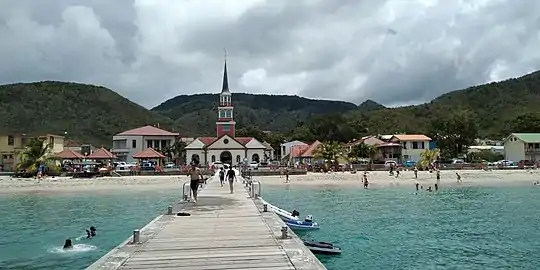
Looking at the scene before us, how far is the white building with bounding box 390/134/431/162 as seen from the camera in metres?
90.9

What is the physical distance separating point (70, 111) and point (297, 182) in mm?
101194

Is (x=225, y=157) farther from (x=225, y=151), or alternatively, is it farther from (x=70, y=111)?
(x=70, y=111)

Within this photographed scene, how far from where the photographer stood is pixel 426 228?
25469mm

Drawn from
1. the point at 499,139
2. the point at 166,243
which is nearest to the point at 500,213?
the point at 166,243

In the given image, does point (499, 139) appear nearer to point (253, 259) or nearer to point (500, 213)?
point (500, 213)

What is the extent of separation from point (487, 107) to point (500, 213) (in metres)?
130

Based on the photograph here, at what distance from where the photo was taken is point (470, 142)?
9694 cm

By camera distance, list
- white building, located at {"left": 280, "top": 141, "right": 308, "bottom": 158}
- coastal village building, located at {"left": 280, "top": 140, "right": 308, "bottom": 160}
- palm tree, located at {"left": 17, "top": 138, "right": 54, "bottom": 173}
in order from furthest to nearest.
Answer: white building, located at {"left": 280, "top": 141, "right": 308, "bottom": 158} < coastal village building, located at {"left": 280, "top": 140, "right": 308, "bottom": 160} < palm tree, located at {"left": 17, "top": 138, "right": 54, "bottom": 173}

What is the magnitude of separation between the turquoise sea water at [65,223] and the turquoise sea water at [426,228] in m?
8.87

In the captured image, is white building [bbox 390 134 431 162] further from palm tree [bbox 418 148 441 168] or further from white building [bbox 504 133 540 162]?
white building [bbox 504 133 540 162]

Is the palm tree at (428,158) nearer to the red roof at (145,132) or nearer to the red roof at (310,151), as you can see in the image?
the red roof at (310,151)

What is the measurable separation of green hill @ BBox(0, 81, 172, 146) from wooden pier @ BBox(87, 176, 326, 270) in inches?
4663

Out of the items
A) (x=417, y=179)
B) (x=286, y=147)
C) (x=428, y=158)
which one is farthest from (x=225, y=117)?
(x=417, y=179)

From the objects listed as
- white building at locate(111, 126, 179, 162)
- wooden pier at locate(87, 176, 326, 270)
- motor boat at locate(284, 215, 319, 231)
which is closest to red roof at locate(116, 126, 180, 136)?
white building at locate(111, 126, 179, 162)
